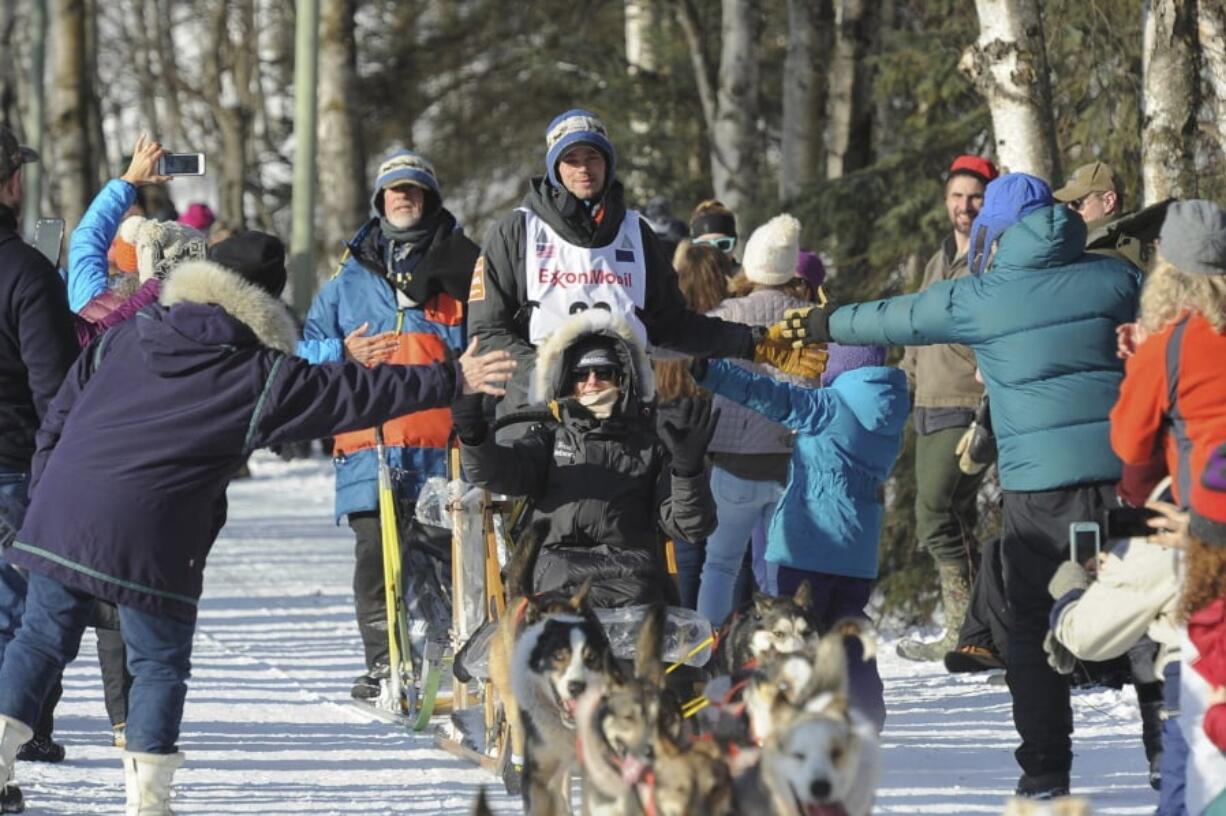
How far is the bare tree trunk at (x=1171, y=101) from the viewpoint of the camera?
878 cm

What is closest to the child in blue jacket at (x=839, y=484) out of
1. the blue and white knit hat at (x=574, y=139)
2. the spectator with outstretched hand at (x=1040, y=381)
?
the spectator with outstretched hand at (x=1040, y=381)

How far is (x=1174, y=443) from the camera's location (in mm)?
5234

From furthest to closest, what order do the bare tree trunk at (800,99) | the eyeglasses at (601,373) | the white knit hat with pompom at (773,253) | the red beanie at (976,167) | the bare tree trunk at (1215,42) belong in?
the bare tree trunk at (800,99)
the red beanie at (976,167)
the bare tree trunk at (1215,42)
the white knit hat with pompom at (773,253)
the eyeglasses at (601,373)

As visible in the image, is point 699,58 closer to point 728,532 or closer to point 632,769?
point 728,532

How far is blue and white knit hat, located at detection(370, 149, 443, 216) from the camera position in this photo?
28.2 ft

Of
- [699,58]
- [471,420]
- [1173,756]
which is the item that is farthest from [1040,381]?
[699,58]

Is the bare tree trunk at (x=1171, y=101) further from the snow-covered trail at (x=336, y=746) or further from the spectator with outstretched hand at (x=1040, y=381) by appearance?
the spectator with outstretched hand at (x=1040, y=381)

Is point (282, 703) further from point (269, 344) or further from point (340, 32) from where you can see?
point (340, 32)

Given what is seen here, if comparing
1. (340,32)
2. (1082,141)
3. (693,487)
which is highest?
(340,32)

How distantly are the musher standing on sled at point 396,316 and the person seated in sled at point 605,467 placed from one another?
1.73 meters

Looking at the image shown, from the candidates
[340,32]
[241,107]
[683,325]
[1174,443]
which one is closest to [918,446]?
[683,325]

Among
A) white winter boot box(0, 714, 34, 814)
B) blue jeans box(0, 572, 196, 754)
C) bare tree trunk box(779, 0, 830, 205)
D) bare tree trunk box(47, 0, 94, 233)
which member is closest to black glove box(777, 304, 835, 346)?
blue jeans box(0, 572, 196, 754)

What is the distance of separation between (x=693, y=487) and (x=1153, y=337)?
1863mm

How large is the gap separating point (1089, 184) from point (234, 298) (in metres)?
3.90
